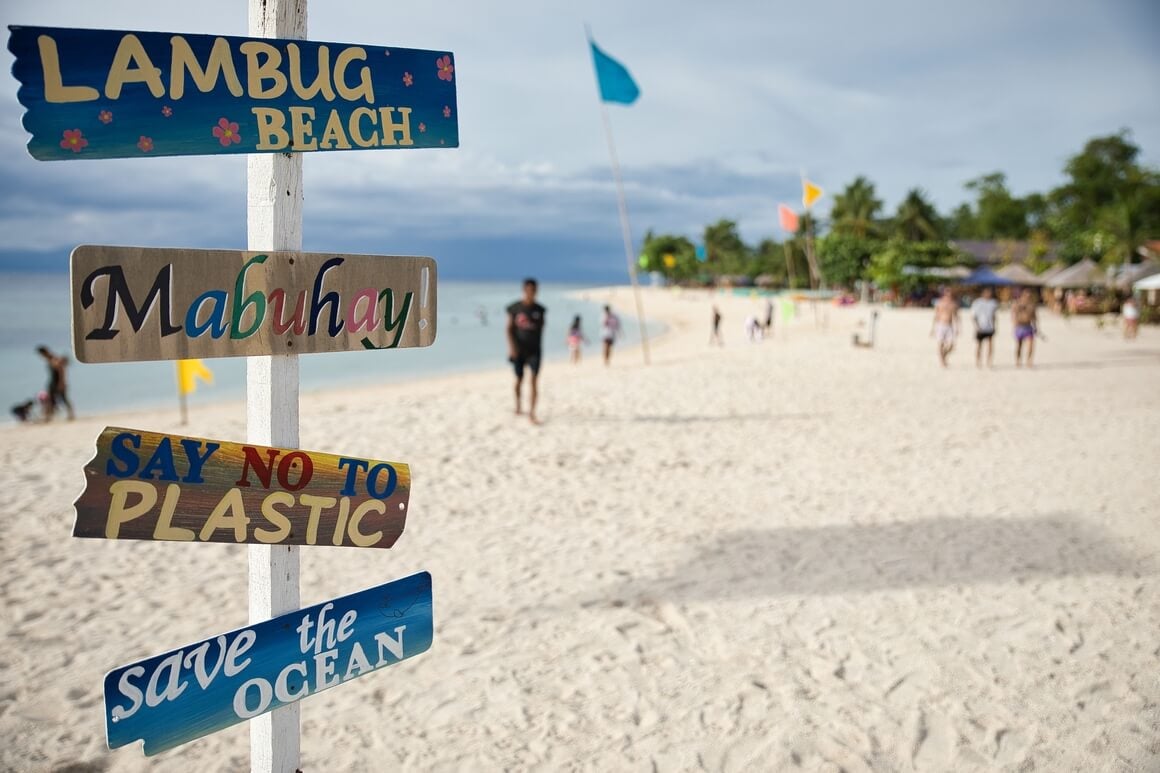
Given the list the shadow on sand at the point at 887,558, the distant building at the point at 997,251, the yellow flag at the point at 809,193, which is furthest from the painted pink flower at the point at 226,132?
the distant building at the point at 997,251

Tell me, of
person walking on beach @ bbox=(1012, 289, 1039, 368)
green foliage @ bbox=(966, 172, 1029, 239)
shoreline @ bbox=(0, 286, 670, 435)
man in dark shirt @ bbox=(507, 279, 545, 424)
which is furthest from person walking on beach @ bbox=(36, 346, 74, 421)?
green foliage @ bbox=(966, 172, 1029, 239)

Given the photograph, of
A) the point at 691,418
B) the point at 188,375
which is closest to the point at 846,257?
the point at 691,418

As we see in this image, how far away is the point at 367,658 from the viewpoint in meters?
1.73

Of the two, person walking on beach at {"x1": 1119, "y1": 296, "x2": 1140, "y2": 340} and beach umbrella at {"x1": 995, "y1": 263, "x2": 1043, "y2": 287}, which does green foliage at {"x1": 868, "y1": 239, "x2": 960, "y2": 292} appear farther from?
person walking on beach at {"x1": 1119, "y1": 296, "x2": 1140, "y2": 340}

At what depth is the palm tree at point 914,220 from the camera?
54.9m

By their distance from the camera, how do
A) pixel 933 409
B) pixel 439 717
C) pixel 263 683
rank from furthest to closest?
pixel 933 409 → pixel 439 717 → pixel 263 683

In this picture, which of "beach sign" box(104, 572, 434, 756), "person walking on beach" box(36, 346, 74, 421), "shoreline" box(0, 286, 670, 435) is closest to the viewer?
"beach sign" box(104, 572, 434, 756)

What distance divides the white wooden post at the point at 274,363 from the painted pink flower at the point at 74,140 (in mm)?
322

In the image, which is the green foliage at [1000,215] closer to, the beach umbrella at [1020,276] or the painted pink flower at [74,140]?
the beach umbrella at [1020,276]

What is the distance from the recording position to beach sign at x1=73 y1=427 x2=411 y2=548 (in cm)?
136

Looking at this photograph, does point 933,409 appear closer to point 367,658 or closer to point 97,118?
point 367,658

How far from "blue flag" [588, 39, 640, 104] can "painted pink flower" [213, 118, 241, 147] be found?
37.3ft

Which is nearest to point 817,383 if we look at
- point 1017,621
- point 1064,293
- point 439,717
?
point 1017,621

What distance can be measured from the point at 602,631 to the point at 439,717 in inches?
39.2
